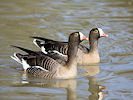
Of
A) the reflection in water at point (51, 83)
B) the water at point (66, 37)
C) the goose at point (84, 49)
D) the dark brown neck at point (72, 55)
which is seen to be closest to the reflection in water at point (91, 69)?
the water at point (66, 37)

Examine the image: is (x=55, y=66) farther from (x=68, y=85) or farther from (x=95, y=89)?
(x=95, y=89)

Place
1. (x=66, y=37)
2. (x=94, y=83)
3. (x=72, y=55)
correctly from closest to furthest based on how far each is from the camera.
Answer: (x=94, y=83), (x=72, y=55), (x=66, y=37)

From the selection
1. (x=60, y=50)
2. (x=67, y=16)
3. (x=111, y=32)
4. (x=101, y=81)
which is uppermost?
(x=67, y=16)

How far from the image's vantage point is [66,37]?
1590cm

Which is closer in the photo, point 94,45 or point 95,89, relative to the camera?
point 95,89

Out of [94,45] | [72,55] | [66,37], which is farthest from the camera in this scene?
[66,37]

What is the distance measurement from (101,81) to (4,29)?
698 cm

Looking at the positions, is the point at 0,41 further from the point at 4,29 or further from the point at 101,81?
the point at 101,81

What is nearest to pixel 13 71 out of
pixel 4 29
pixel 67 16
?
pixel 4 29

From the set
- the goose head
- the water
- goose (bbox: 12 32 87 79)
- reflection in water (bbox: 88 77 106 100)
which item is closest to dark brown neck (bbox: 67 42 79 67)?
goose (bbox: 12 32 87 79)

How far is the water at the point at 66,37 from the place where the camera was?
10086mm

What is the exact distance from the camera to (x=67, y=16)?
19391 millimetres

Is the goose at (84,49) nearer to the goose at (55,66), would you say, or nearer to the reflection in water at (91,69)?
the reflection in water at (91,69)

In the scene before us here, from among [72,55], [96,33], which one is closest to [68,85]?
[72,55]
